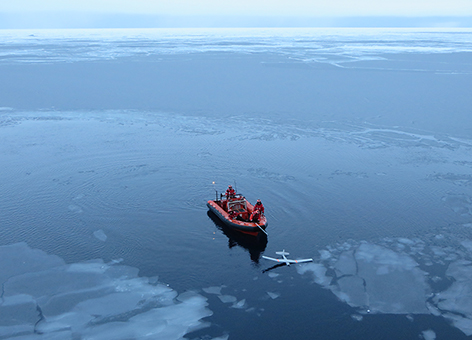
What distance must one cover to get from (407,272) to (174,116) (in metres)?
32.4

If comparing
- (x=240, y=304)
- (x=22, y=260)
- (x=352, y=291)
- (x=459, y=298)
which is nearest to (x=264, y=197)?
(x=352, y=291)

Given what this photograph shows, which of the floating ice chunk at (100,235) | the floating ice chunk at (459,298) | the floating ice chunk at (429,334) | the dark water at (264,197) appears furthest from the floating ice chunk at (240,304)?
the floating ice chunk at (100,235)

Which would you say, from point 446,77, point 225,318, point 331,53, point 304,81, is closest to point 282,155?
point 225,318

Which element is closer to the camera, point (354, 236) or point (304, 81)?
point (354, 236)

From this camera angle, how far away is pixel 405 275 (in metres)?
20.3

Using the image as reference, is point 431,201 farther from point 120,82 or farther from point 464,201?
point 120,82

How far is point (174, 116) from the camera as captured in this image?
155 feet

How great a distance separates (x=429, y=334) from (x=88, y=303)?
45.6 feet

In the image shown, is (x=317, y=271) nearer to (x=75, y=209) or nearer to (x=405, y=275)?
(x=405, y=275)

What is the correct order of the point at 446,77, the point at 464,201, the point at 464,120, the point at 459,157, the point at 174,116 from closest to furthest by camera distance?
1. the point at 464,201
2. the point at 459,157
3. the point at 464,120
4. the point at 174,116
5. the point at 446,77

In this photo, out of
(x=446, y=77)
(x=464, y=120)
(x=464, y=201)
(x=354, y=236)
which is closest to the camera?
(x=354, y=236)

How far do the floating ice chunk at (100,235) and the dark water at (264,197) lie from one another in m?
0.11

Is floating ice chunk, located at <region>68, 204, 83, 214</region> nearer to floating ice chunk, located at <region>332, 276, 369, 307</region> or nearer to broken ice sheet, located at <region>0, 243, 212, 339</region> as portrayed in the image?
broken ice sheet, located at <region>0, 243, 212, 339</region>

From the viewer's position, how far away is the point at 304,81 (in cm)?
6378
